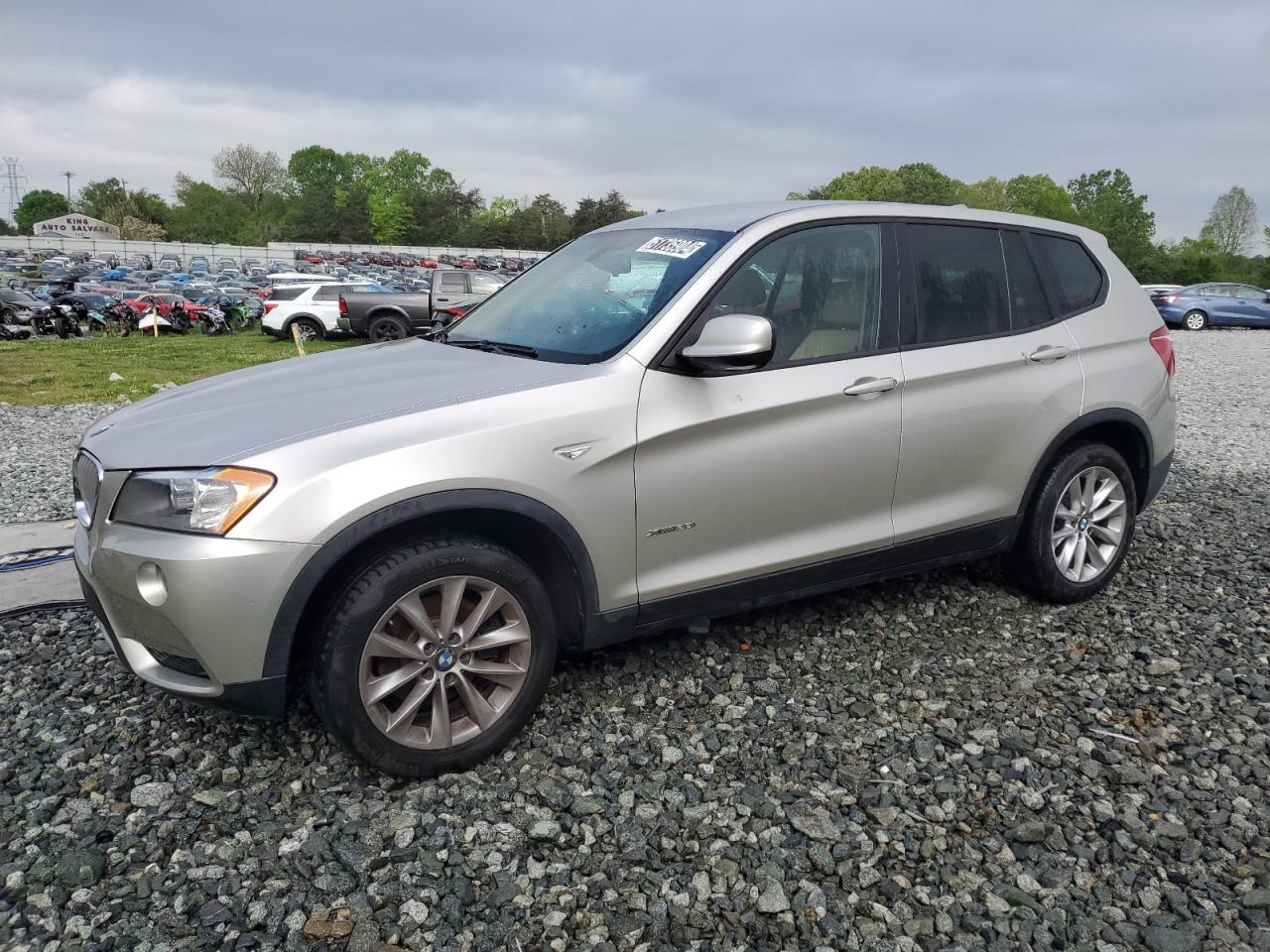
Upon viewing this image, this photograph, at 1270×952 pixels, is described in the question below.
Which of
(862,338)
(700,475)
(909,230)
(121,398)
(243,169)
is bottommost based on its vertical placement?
(121,398)

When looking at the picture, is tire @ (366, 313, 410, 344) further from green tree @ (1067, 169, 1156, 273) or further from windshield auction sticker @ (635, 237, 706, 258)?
green tree @ (1067, 169, 1156, 273)

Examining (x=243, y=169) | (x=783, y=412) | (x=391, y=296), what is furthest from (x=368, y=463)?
(x=243, y=169)

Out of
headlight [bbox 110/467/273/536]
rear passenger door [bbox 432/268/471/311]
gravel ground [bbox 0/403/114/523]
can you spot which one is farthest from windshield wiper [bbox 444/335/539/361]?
rear passenger door [bbox 432/268/471/311]

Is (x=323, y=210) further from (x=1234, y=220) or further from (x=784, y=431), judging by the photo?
(x=784, y=431)

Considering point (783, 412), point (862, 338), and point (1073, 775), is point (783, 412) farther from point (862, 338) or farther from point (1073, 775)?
point (1073, 775)

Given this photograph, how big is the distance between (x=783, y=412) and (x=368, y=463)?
1479 millimetres

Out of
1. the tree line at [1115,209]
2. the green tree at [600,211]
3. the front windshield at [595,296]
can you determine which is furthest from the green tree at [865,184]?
the front windshield at [595,296]

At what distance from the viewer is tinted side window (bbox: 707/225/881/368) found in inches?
136

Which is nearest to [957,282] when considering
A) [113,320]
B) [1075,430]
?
[1075,430]

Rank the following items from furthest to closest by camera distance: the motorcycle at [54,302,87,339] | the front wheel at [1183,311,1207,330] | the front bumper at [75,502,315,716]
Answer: the front wheel at [1183,311,1207,330] < the motorcycle at [54,302,87,339] < the front bumper at [75,502,315,716]

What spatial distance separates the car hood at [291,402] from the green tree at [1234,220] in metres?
90.3

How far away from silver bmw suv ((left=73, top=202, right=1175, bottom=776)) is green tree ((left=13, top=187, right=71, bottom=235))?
138 metres

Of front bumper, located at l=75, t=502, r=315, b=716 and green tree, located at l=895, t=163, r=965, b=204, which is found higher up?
green tree, located at l=895, t=163, r=965, b=204

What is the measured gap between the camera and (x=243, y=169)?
11562 centimetres
